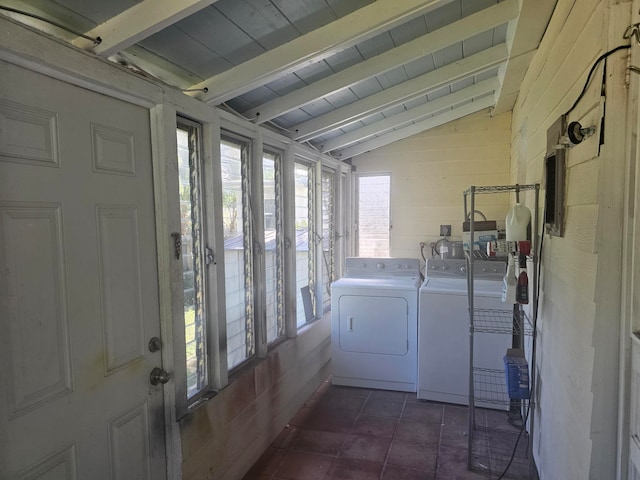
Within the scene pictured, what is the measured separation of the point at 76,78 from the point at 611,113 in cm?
159

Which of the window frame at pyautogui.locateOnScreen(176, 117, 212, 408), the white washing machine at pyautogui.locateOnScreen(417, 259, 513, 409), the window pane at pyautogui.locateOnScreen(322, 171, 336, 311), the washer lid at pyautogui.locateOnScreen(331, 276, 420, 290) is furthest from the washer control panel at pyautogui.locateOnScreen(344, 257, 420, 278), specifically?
the window frame at pyautogui.locateOnScreen(176, 117, 212, 408)

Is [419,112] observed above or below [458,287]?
above

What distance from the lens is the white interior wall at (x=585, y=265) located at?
1.13 meters

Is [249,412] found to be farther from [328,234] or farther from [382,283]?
[328,234]

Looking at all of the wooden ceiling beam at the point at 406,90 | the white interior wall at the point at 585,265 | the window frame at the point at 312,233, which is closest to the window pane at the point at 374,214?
the window frame at the point at 312,233

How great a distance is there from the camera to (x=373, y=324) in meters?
3.25

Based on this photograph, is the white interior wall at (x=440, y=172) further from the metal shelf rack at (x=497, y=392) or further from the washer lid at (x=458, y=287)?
the metal shelf rack at (x=497, y=392)

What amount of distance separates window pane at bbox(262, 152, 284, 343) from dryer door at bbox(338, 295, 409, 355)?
2.18 feet

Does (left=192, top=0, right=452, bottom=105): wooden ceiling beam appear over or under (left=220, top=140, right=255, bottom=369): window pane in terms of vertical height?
over

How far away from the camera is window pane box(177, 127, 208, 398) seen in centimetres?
183

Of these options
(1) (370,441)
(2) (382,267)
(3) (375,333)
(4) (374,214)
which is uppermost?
(4) (374,214)

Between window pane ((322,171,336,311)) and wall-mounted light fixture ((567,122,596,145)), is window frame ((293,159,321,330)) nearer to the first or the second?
window pane ((322,171,336,311))

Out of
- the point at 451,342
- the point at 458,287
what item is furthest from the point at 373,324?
the point at 458,287

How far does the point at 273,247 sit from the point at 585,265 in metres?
1.91
